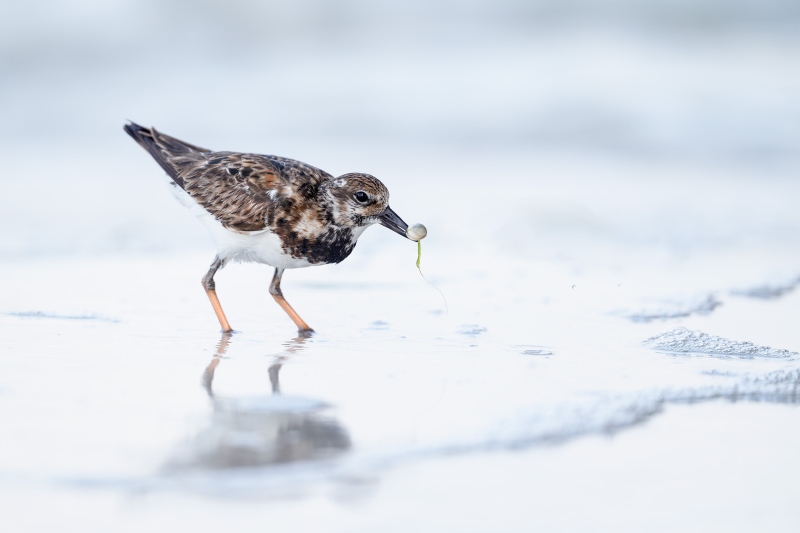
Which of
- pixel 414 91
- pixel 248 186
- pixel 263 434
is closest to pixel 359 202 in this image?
pixel 248 186

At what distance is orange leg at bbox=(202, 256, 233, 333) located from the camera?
16.4 ft

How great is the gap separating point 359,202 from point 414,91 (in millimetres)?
8240

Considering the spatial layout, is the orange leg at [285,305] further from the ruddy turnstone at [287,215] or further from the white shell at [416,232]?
the white shell at [416,232]

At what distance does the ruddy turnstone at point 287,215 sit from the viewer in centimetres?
513

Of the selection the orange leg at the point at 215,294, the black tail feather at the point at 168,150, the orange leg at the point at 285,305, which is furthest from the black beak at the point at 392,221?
the black tail feather at the point at 168,150

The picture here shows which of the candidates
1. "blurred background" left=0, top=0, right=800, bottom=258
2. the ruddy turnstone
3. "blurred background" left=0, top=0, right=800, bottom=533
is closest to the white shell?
the ruddy turnstone

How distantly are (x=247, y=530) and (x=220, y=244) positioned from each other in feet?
10.1

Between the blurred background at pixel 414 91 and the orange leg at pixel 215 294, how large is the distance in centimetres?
282

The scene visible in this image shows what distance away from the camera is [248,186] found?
5.31 meters

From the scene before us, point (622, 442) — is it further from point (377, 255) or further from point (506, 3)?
point (506, 3)

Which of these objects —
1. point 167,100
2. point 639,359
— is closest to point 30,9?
point 167,100

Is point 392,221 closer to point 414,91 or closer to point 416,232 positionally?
point 416,232

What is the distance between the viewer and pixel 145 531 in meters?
2.49

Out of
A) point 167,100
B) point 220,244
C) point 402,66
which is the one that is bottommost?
point 220,244
